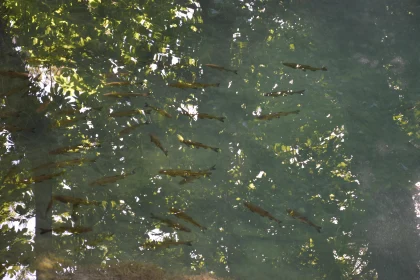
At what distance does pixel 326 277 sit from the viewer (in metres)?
4.73

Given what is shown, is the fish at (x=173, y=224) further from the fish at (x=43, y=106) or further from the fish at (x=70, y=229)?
the fish at (x=43, y=106)

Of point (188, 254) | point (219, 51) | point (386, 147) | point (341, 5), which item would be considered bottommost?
point (188, 254)

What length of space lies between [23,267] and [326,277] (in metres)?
3.25

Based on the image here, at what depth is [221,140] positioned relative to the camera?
18.9 ft

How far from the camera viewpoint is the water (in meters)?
4.64

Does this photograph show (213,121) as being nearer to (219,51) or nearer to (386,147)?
(219,51)

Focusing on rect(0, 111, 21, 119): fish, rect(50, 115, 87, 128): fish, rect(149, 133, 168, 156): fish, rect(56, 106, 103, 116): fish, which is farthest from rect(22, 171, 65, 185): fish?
rect(149, 133, 168, 156): fish

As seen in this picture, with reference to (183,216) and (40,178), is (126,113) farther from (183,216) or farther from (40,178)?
(183,216)

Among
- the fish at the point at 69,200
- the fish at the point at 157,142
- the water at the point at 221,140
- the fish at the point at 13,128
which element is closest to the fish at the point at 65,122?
the water at the point at 221,140

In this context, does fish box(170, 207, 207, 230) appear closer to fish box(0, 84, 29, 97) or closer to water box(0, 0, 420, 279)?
water box(0, 0, 420, 279)

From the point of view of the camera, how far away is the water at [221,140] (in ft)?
15.2

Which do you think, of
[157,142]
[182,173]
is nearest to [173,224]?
[182,173]

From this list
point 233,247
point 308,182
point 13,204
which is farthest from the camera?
point 308,182

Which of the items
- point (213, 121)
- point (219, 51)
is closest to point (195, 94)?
point (213, 121)
